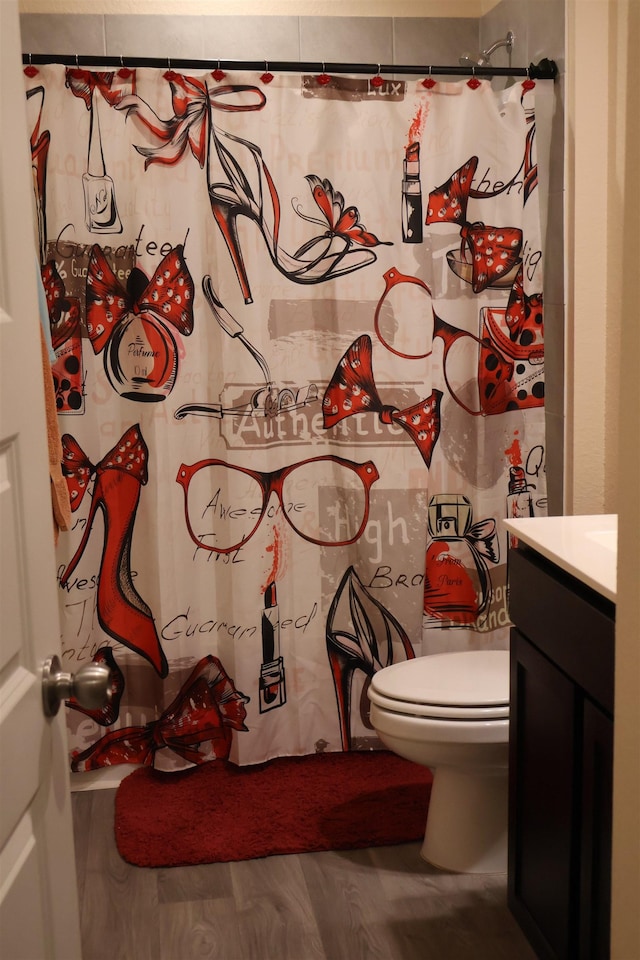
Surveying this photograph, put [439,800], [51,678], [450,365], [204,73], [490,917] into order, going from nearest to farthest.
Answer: [51,678]
[490,917]
[439,800]
[204,73]
[450,365]

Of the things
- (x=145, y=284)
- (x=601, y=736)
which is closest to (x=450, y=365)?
(x=145, y=284)

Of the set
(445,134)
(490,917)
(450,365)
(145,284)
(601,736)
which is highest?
(445,134)

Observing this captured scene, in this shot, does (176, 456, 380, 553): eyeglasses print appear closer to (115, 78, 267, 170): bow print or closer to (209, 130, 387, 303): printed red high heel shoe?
(209, 130, 387, 303): printed red high heel shoe

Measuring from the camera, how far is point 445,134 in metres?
2.43

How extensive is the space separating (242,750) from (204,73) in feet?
5.92

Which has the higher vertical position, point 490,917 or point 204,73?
point 204,73

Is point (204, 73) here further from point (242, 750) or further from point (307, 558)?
point (242, 750)

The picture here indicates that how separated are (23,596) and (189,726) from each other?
1789 millimetres

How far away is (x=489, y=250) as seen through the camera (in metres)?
2.49

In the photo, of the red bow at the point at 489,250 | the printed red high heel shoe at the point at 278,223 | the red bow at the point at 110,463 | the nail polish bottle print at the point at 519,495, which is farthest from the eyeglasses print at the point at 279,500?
the red bow at the point at 489,250

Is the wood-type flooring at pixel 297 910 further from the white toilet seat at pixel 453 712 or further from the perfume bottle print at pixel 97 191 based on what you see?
the perfume bottle print at pixel 97 191

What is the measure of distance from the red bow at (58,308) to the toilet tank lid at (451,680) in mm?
1173

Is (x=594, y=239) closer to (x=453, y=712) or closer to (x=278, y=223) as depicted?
(x=278, y=223)

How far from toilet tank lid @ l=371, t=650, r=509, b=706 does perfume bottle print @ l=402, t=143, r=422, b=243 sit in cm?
110
